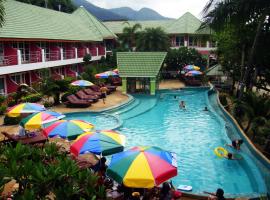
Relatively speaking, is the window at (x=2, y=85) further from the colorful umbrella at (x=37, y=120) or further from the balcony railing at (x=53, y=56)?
the colorful umbrella at (x=37, y=120)

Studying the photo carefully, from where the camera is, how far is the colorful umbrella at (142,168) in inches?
318

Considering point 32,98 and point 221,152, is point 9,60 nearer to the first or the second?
point 32,98

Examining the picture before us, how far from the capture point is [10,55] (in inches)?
1010

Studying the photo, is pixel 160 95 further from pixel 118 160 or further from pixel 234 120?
pixel 118 160

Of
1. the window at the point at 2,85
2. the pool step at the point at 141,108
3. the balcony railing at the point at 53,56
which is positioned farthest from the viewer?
the balcony railing at the point at 53,56

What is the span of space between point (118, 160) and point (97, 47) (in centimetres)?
3885

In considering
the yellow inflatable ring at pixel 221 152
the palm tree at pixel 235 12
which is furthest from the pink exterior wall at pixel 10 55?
the yellow inflatable ring at pixel 221 152

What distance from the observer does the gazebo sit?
31.3 meters

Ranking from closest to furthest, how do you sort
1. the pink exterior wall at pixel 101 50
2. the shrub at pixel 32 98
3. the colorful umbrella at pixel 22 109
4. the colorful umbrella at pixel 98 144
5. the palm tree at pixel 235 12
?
the colorful umbrella at pixel 98 144 < the colorful umbrella at pixel 22 109 < the palm tree at pixel 235 12 < the shrub at pixel 32 98 < the pink exterior wall at pixel 101 50

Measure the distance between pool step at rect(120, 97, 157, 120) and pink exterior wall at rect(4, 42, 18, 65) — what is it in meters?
9.57

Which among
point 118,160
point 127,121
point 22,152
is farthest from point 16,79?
point 118,160

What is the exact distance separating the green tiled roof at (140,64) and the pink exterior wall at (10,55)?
32.4 ft

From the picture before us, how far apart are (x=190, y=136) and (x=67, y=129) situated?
350 inches

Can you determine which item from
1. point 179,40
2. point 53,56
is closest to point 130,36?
point 179,40
